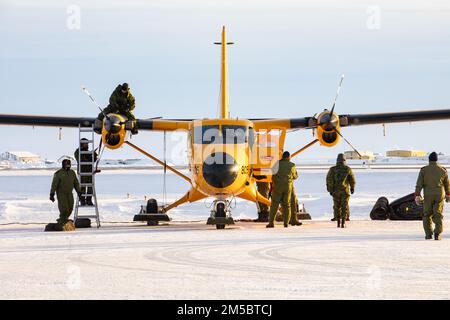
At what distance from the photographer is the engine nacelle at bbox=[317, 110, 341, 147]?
80.5 feet

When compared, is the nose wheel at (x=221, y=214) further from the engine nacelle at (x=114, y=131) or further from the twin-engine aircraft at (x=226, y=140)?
the engine nacelle at (x=114, y=131)

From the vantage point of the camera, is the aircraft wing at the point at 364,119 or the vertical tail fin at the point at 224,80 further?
the vertical tail fin at the point at 224,80

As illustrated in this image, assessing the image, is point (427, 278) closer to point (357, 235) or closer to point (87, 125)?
point (357, 235)

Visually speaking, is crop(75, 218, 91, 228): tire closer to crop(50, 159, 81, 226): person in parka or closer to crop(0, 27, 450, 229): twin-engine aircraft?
crop(50, 159, 81, 226): person in parka

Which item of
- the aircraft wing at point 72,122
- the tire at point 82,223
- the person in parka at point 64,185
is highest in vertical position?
the aircraft wing at point 72,122

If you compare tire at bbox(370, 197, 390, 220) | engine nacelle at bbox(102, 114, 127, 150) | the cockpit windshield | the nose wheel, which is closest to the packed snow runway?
the nose wheel

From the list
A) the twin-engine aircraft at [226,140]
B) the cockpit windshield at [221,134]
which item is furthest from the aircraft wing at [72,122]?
the cockpit windshield at [221,134]

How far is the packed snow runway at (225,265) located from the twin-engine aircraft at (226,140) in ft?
5.87

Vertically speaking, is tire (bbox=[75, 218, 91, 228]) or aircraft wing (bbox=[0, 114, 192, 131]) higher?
aircraft wing (bbox=[0, 114, 192, 131])

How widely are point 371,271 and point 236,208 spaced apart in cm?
2351

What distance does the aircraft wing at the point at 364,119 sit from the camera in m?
25.5

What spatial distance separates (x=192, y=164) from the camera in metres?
23.1

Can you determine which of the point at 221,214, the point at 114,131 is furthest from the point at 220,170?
the point at 114,131
